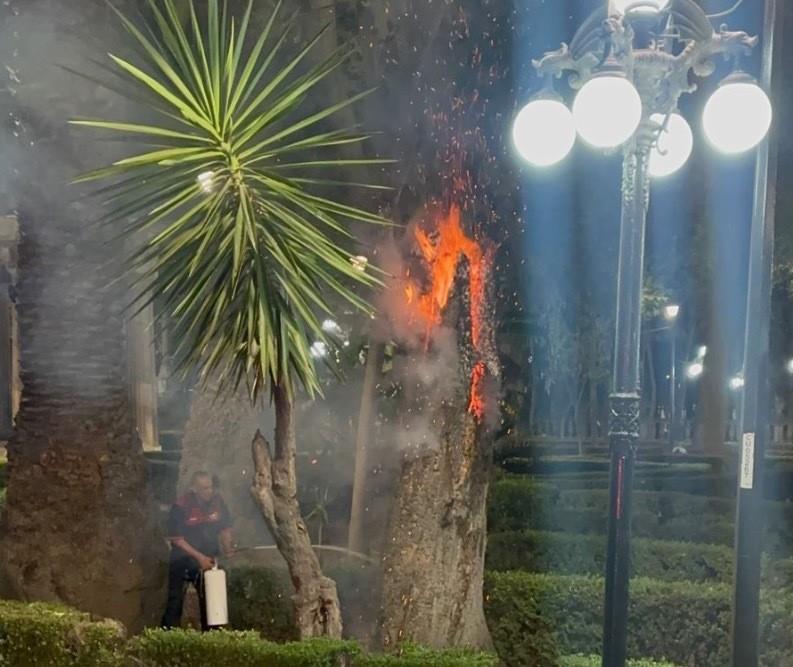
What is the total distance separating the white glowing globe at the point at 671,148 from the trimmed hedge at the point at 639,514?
22.8 feet

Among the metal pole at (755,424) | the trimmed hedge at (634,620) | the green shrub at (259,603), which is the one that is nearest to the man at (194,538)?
the green shrub at (259,603)

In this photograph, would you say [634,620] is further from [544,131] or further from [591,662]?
[544,131]

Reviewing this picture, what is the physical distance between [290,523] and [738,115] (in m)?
3.88

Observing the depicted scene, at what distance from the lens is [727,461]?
14766 millimetres

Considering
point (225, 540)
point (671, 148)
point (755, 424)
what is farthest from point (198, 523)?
point (671, 148)

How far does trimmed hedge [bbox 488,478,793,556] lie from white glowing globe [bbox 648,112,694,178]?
6.94m

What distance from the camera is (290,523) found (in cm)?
646

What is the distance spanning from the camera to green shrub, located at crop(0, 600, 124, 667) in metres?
6.18

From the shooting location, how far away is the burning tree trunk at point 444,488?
715 cm

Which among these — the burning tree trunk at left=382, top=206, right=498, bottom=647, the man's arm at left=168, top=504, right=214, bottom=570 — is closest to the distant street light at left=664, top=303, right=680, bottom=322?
the burning tree trunk at left=382, top=206, right=498, bottom=647

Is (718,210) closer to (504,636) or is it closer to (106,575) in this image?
(504,636)

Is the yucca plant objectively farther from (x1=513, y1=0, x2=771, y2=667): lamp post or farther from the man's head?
(x1=513, y1=0, x2=771, y2=667): lamp post

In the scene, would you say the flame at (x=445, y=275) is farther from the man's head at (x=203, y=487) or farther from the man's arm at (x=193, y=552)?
the man's arm at (x=193, y=552)

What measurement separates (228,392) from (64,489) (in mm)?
2794
